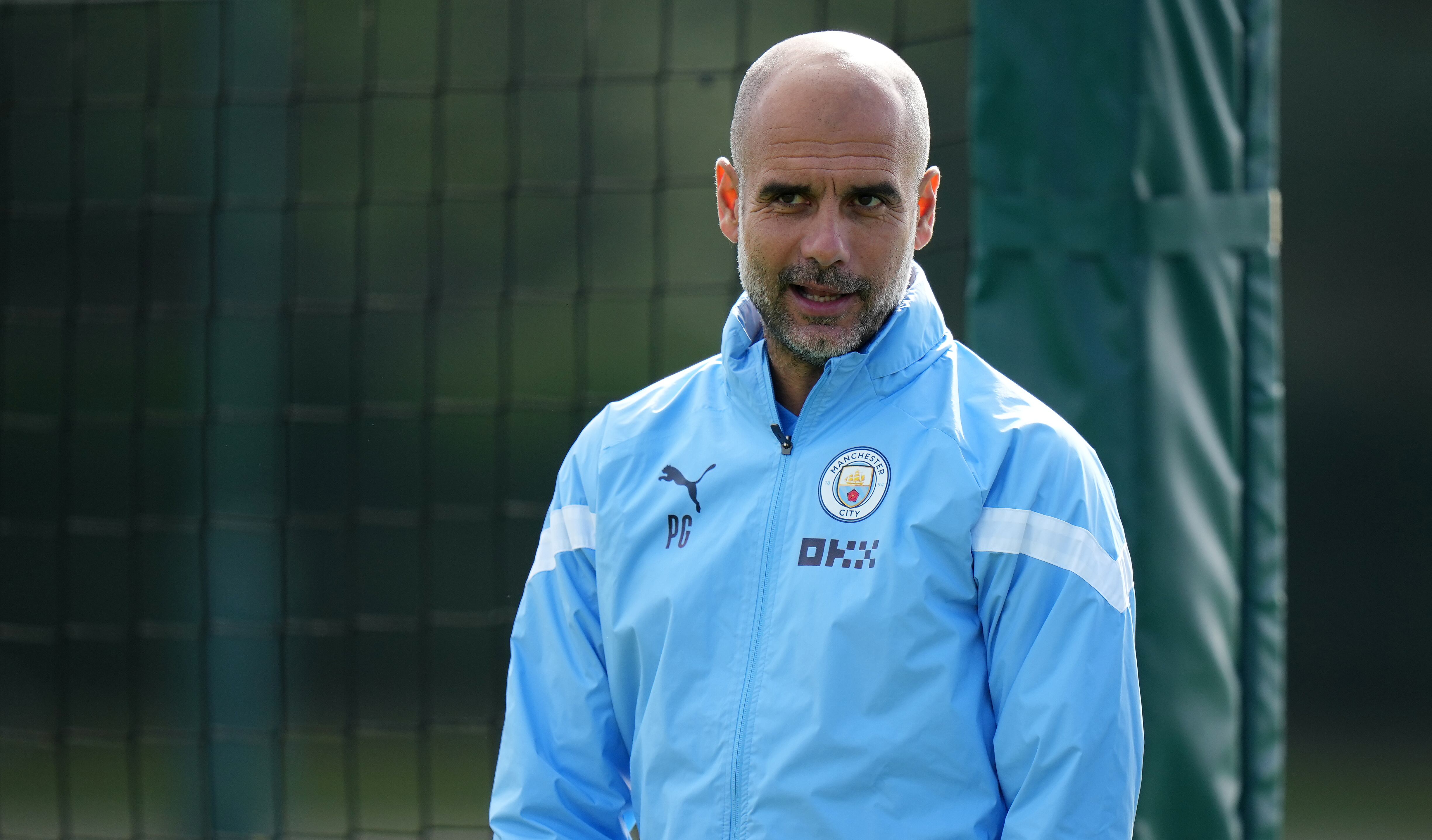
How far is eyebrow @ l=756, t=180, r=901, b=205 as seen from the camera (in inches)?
42.9

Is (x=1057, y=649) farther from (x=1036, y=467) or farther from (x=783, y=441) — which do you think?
(x=783, y=441)

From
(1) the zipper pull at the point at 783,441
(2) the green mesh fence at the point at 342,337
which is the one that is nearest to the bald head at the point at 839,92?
(1) the zipper pull at the point at 783,441

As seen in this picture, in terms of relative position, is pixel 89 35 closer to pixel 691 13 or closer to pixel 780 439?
pixel 691 13

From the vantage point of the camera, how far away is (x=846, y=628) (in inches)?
40.5

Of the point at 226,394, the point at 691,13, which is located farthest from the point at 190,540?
the point at 691,13

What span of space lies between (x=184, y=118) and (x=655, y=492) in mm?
6328

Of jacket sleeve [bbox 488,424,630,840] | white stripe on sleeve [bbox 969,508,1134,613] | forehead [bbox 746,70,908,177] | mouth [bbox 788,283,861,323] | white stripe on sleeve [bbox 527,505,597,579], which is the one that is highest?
forehead [bbox 746,70,908,177]

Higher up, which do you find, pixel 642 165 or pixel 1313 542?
pixel 642 165

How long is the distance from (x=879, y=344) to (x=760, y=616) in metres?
0.24

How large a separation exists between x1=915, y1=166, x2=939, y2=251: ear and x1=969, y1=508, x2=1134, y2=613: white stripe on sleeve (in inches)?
10.7

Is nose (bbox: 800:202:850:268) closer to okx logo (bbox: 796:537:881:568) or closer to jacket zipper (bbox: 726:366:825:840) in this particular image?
jacket zipper (bbox: 726:366:825:840)

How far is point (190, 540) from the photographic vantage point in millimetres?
6172

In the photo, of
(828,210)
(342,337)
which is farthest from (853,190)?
(342,337)

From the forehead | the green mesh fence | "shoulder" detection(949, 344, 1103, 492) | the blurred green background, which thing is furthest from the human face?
the green mesh fence
